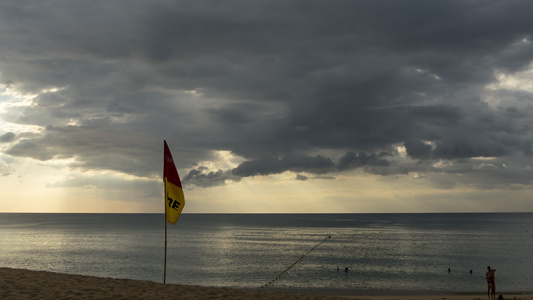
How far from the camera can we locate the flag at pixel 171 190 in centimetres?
2259

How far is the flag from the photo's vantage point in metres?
22.6

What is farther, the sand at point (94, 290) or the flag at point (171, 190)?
the flag at point (171, 190)

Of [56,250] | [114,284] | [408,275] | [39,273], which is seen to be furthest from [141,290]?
[56,250]

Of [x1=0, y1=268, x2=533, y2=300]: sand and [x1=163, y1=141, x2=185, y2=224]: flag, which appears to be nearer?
[x1=0, y1=268, x2=533, y2=300]: sand

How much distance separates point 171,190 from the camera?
2277cm

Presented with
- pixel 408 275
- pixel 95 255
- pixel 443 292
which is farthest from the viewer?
pixel 95 255

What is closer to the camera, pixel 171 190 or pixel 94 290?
pixel 94 290

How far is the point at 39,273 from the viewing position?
25594mm

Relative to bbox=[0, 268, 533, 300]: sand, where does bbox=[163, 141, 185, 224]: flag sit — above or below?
above

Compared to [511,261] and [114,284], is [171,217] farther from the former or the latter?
[511,261]

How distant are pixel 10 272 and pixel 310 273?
147 feet

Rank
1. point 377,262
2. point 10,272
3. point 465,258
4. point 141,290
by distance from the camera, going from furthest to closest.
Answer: point 465,258 → point 377,262 → point 10,272 → point 141,290

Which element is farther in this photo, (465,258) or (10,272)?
(465,258)

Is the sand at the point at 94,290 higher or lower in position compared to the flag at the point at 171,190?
lower
